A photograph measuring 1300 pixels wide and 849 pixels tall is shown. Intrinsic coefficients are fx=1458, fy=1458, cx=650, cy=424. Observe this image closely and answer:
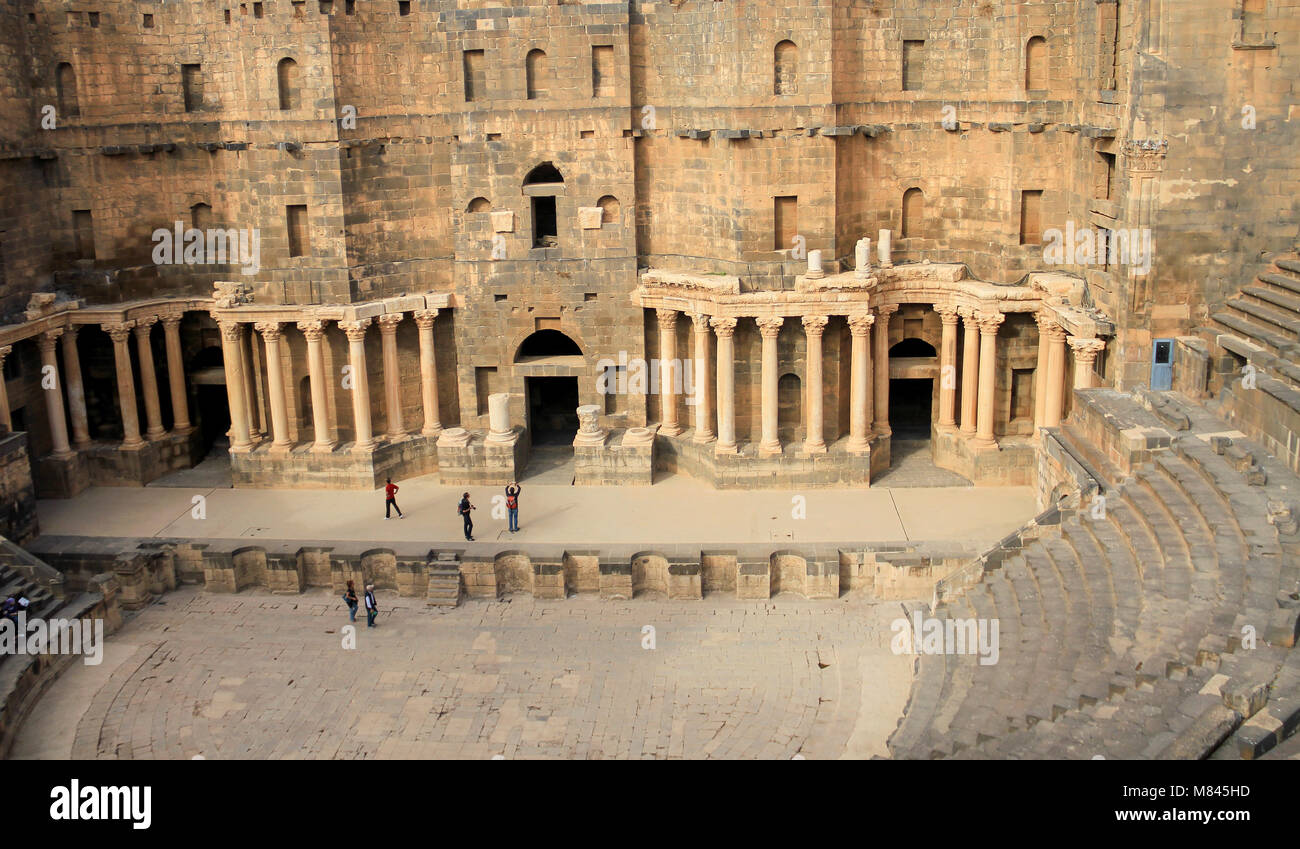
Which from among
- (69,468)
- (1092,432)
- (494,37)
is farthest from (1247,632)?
(69,468)

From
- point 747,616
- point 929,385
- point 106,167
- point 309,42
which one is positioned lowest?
point 747,616

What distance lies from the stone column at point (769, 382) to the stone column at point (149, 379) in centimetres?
1640

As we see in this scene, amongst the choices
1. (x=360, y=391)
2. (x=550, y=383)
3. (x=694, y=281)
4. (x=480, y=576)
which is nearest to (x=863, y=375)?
(x=694, y=281)

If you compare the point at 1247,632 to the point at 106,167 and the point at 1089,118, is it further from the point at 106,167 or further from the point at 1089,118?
the point at 106,167

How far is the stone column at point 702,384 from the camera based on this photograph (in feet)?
123

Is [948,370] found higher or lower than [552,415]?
higher

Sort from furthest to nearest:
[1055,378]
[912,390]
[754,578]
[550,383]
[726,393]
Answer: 1. [550,383]
2. [912,390]
3. [726,393]
4. [1055,378]
5. [754,578]

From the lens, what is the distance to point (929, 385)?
143ft

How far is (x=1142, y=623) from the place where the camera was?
2381 cm

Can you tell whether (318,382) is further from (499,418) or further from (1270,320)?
(1270,320)

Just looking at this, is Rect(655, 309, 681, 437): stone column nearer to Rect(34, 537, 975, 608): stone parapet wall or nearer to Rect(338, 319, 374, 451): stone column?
Rect(34, 537, 975, 608): stone parapet wall

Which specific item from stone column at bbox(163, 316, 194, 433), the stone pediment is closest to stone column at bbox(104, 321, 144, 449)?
stone column at bbox(163, 316, 194, 433)

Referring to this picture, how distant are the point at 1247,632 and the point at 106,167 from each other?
30.9 meters

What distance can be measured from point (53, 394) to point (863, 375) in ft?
69.1
